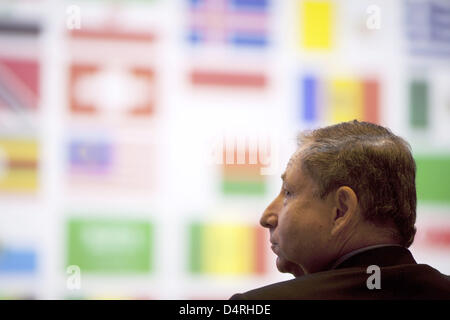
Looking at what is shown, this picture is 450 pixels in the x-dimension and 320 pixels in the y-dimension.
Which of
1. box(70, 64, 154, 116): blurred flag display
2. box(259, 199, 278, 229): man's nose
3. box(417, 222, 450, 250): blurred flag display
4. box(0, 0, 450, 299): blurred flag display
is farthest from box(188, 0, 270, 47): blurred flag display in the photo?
box(259, 199, 278, 229): man's nose

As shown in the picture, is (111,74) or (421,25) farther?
(421,25)

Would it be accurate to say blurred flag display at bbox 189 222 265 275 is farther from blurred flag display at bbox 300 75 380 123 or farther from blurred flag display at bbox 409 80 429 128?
blurred flag display at bbox 409 80 429 128

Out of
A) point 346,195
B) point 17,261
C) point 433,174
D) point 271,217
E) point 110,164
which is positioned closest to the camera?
point 346,195

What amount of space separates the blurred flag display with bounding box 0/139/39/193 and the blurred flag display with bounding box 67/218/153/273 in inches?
8.7

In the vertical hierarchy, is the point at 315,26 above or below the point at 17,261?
above

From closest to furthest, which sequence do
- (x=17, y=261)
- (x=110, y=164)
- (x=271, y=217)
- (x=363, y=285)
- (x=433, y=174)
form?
(x=363, y=285) → (x=271, y=217) → (x=17, y=261) → (x=110, y=164) → (x=433, y=174)

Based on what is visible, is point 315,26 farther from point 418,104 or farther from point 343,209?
point 343,209

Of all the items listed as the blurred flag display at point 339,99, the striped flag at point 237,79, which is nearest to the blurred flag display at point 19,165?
the striped flag at point 237,79

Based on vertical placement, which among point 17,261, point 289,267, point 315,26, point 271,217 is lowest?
point 17,261

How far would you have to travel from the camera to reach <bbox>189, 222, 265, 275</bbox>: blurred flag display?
2.38m

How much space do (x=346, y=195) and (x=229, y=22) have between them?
151 cm

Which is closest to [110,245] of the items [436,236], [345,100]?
[345,100]

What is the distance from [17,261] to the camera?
90.4 inches

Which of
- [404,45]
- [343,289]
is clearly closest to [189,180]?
[404,45]
